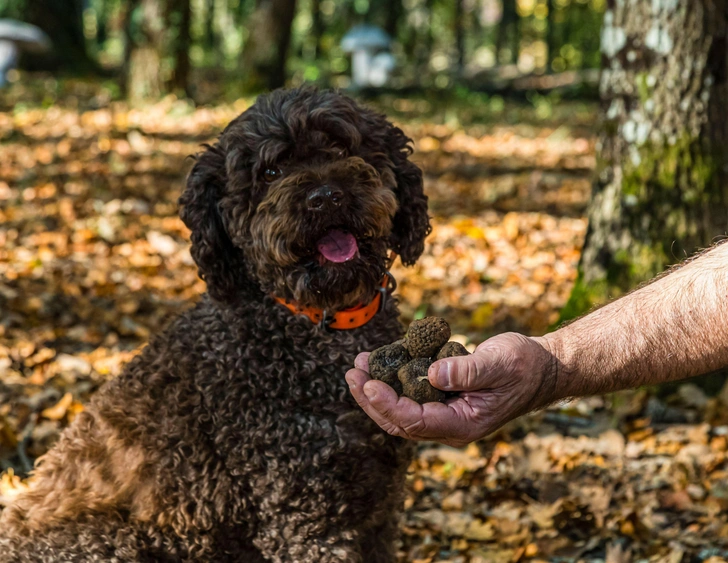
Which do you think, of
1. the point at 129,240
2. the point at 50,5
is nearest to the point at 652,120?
the point at 129,240

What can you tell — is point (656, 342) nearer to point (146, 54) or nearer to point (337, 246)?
point (337, 246)

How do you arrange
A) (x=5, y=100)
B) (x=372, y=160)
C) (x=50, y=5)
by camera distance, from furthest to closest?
(x=50, y=5)
(x=5, y=100)
(x=372, y=160)

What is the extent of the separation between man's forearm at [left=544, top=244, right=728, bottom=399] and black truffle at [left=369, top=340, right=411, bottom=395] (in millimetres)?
476

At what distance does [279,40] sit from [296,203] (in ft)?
45.8

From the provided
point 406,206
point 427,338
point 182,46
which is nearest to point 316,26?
point 182,46

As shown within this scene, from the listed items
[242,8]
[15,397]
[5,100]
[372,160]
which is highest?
[242,8]

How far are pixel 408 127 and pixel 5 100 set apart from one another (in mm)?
7556

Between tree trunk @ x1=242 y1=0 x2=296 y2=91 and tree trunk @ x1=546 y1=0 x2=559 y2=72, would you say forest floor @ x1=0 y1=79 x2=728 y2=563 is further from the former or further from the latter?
tree trunk @ x1=546 y1=0 x2=559 y2=72

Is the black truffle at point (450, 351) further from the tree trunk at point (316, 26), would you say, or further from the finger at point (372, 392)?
the tree trunk at point (316, 26)

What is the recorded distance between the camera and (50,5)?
19.4 m

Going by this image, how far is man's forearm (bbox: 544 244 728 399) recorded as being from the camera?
254 centimetres

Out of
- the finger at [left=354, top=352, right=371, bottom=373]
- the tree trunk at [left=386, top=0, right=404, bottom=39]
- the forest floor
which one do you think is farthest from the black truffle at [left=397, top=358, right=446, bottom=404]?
the tree trunk at [left=386, top=0, right=404, bottom=39]

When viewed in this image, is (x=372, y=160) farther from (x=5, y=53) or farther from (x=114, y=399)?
(x=5, y=53)

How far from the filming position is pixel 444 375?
2355mm
